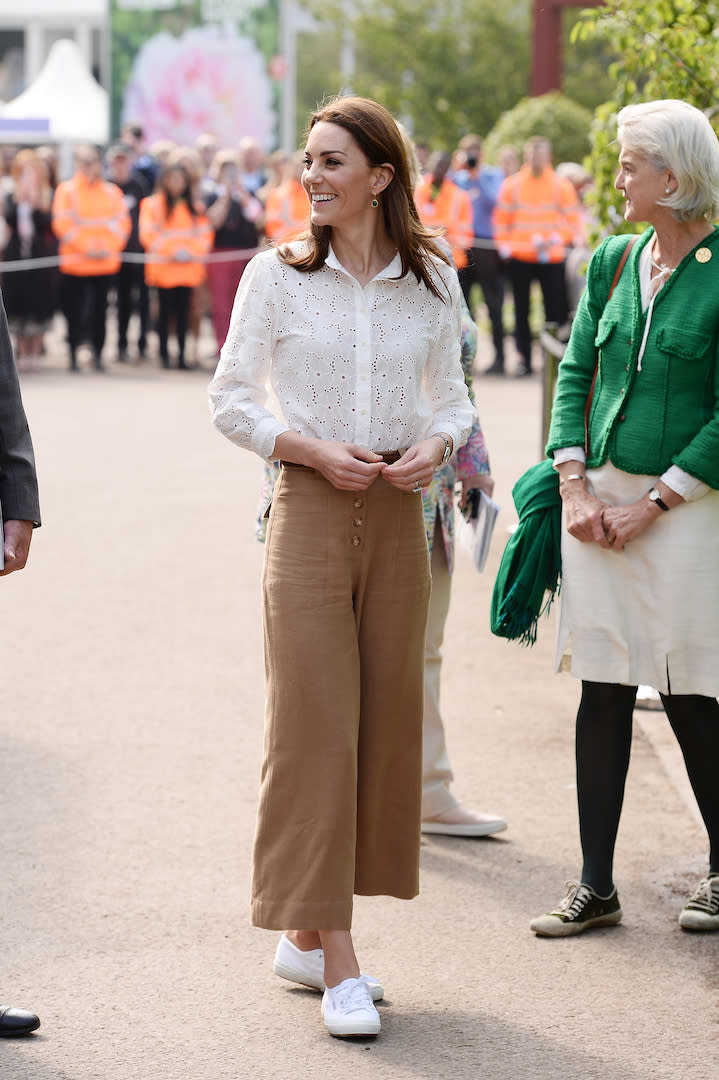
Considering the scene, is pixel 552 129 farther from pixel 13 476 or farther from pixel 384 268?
pixel 13 476

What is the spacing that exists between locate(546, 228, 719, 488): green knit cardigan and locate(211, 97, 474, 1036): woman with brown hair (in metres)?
0.54

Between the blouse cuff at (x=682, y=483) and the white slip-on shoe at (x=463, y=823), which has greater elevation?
the blouse cuff at (x=682, y=483)

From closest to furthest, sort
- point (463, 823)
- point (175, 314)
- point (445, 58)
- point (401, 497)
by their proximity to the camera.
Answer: point (401, 497)
point (463, 823)
point (175, 314)
point (445, 58)

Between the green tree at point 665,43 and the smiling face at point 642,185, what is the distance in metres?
1.80

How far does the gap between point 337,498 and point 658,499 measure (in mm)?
873

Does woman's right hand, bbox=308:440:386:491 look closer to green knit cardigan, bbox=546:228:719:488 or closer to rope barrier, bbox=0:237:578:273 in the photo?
green knit cardigan, bbox=546:228:719:488

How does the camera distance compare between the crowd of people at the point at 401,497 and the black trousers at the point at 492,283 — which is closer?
the crowd of people at the point at 401,497

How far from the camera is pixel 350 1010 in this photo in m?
3.98

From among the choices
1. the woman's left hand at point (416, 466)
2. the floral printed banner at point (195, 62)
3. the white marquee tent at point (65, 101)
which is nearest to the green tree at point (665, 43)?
the woman's left hand at point (416, 466)

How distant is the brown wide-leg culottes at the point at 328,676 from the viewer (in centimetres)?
404

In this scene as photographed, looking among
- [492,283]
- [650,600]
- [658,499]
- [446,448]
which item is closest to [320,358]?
[446,448]

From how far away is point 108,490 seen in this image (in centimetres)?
1127

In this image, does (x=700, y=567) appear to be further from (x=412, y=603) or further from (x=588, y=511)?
(x=412, y=603)

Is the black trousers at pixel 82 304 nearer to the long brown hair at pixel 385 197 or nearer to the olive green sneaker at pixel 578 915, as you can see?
the olive green sneaker at pixel 578 915
